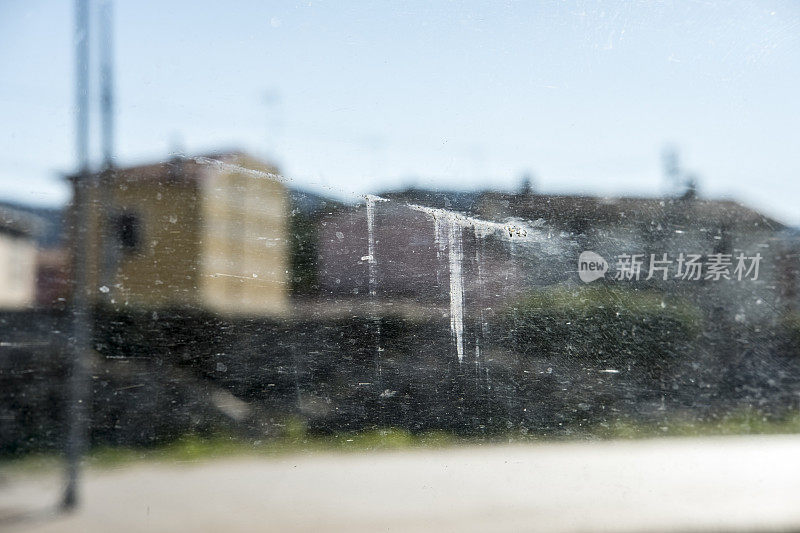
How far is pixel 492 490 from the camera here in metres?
1.48

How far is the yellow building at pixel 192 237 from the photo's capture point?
136 cm

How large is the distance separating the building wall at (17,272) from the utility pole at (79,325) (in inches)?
3.1

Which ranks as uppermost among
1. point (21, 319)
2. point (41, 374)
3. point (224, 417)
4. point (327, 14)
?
point (327, 14)

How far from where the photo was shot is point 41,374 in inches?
52.9

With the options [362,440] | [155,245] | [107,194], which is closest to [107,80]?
[107,194]

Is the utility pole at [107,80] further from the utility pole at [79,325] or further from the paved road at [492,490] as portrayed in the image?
the paved road at [492,490]

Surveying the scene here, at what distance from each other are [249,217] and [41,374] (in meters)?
0.52

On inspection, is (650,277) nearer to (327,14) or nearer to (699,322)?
(699,322)

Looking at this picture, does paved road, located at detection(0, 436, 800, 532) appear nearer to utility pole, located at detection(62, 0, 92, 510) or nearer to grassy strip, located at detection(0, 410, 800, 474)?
grassy strip, located at detection(0, 410, 800, 474)

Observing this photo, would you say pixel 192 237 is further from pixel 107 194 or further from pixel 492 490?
pixel 492 490

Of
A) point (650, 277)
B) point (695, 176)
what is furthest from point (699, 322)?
point (695, 176)

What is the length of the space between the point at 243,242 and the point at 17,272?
17.2 inches

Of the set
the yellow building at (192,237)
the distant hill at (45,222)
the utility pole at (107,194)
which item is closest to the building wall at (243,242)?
the yellow building at (192,237)

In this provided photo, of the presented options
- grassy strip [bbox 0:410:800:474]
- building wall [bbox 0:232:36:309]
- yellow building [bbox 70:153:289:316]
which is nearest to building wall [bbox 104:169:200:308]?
yellow building [bbox 70:153:289:316]
